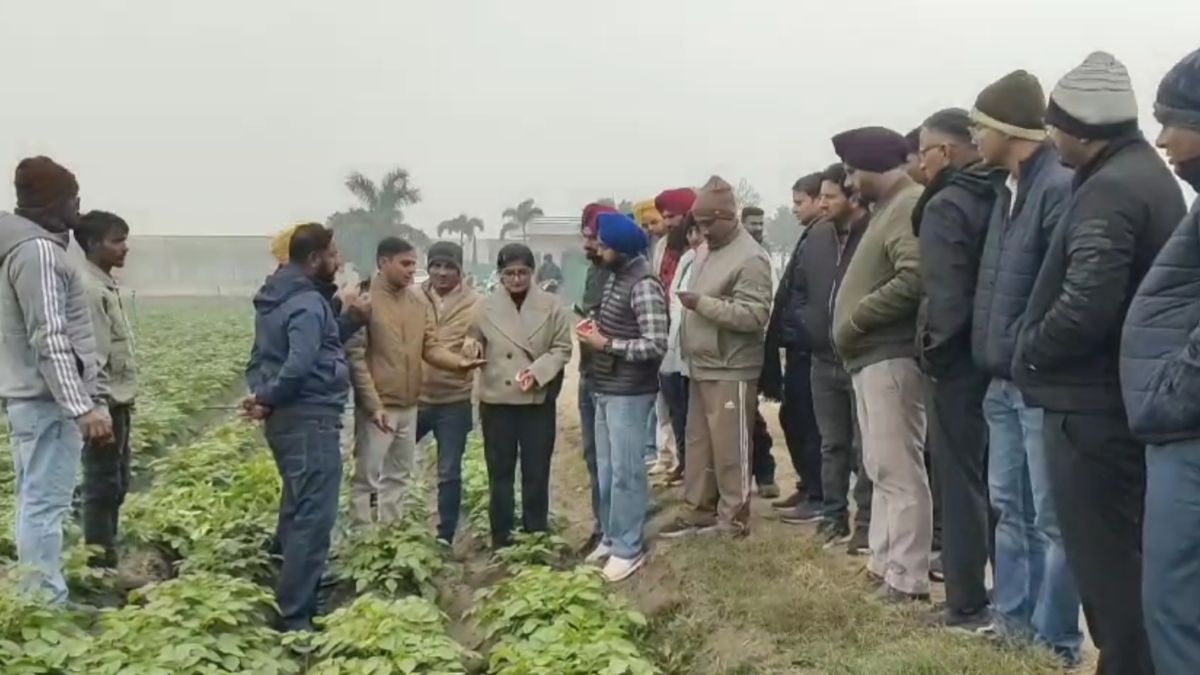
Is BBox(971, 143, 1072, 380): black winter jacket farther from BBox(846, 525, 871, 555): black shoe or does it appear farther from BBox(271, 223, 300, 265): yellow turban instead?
BBox(271, 223, 300, 265): yellow turban

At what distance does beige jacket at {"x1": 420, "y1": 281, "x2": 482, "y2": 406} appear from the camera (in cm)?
700

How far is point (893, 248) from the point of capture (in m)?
5.04

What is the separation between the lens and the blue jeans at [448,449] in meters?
7.01

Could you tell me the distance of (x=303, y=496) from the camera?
5660 mm

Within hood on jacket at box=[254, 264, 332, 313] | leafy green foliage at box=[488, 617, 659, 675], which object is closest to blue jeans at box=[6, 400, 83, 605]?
hood on jacket at box=[254, 264, 332, 313]

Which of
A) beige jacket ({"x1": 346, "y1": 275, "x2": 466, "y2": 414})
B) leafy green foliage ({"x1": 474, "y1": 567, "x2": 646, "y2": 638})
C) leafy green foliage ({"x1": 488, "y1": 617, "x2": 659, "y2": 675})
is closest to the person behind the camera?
leafy green foliage ({"x1": 488, "y1": 617, "x2": 659, "y2": 675})

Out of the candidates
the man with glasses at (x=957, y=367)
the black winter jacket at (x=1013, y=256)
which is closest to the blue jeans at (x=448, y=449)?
the man with glasses at (x=957, y=367)

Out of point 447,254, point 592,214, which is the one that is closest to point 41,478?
point 447,254

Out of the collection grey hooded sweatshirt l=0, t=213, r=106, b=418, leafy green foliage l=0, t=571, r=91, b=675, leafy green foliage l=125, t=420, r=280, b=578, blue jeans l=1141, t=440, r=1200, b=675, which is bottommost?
leafy green foliage l=125, t=420, r=280, b=578

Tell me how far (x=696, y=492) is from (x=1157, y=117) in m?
3.85

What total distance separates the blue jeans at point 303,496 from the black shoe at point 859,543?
2.56m

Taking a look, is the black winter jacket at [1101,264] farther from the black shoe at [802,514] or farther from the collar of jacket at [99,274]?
the collar of jacket at [99,274]

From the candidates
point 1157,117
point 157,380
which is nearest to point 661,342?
point 1157,117

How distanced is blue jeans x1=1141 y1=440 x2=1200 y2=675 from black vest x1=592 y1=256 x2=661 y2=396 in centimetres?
317
